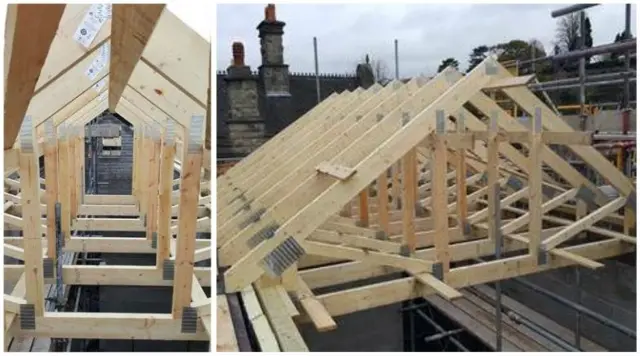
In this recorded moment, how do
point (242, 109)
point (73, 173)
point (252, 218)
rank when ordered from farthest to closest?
point (242, 109) < point (73, 173) < point (252, 218)

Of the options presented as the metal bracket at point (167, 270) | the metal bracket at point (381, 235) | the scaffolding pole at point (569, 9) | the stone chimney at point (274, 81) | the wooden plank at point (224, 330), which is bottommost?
the wooden plank at point (224, 330)

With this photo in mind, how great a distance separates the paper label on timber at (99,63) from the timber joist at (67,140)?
0.05 feet

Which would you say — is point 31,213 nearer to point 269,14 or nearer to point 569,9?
point 569,9

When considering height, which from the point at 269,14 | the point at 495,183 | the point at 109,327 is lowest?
the point at 109,327

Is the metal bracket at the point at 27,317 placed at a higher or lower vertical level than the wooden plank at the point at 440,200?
lower

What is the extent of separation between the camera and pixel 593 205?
17.4ft

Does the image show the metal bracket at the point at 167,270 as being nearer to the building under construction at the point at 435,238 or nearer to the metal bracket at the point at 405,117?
the building under construction at the point at 435,238

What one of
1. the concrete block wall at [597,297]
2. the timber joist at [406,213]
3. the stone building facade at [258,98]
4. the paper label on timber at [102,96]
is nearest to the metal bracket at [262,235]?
the timber joist at [406,213]

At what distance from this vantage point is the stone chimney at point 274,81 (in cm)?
1329

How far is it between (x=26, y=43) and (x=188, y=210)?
1738mm

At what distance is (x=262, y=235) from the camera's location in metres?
4.04

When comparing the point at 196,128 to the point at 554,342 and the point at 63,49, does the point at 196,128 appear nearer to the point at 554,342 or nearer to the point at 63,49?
the point at 63,49

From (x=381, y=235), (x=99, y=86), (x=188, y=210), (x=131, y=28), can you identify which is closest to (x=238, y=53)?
(x=99, y=86)

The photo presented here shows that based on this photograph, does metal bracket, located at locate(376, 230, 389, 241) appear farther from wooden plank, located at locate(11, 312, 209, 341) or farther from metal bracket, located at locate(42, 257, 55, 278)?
metal bracket, located at locate(42, 257, 55, 278)
